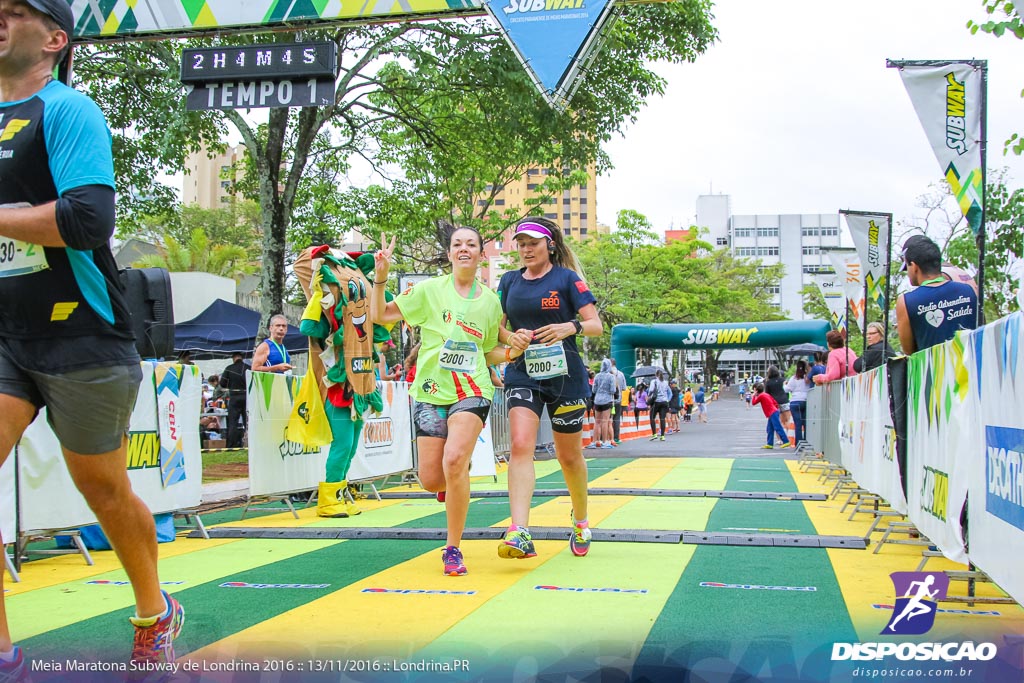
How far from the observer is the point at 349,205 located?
2478 cm

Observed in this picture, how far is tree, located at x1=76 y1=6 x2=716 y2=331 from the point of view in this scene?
46.1 ft

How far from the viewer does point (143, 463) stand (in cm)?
662

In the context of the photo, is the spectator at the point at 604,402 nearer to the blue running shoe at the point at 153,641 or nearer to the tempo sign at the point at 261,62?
the tempo sign at the point at 261,62

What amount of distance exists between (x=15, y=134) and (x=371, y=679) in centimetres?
206

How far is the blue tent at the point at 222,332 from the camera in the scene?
70.9ft

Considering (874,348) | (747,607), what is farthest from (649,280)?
(747,607)

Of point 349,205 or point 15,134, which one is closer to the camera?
point 15,134

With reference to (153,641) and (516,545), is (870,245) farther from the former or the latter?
(153,641)

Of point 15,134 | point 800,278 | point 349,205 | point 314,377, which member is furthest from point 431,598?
point 800,278

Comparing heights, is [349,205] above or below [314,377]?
above

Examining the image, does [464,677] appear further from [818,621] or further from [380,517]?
[380,517]

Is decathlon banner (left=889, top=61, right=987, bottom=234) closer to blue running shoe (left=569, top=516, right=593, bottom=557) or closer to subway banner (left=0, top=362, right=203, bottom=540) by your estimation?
blue running shoe (left=569, top=516, right=593, bottom=557)

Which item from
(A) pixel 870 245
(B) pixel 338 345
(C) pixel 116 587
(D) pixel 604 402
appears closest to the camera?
(C) pixel 116 587

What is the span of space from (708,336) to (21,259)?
129 ft
